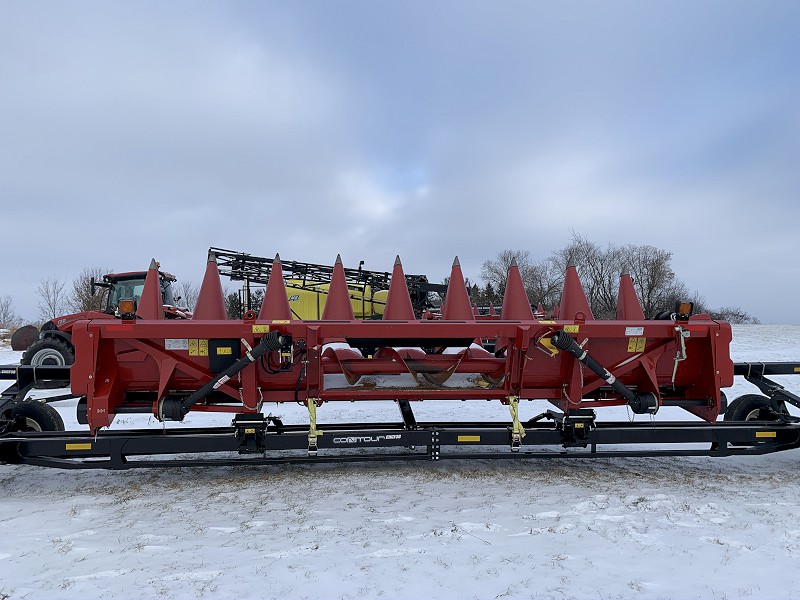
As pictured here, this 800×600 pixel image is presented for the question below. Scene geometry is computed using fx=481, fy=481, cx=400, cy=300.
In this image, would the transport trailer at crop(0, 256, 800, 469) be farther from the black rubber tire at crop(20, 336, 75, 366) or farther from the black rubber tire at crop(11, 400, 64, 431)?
the black rubber tire at crop(20, 336, 75, 366)

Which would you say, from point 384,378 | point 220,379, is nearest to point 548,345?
point 384,378

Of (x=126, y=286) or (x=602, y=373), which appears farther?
(x=126, y=286)

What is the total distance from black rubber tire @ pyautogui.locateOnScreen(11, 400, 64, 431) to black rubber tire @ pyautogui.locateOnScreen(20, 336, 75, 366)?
624cm

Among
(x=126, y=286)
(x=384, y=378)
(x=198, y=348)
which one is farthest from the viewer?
(x=126, y=286)

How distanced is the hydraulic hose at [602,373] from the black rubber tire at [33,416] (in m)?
4.64

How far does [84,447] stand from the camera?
4035 millimetres

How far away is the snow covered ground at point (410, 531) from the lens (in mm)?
2627

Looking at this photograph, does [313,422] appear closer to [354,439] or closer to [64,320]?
[354,439]

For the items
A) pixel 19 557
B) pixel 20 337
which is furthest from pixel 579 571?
pixel 20 337

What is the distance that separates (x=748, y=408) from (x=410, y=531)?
385 centimetres

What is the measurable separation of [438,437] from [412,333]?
98 cm

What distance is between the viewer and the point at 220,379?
4.04 meters

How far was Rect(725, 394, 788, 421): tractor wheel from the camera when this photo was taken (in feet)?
15.8

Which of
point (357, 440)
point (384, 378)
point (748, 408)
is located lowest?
point (357, 440)
